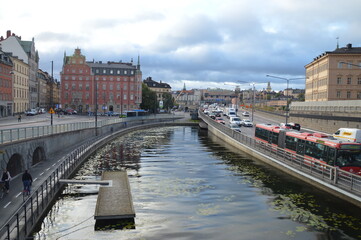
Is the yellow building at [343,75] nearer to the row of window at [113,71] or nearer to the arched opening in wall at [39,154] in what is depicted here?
the arched opening in wall at [39,154]

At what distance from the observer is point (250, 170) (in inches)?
1411

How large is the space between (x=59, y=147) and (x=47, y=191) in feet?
63.5

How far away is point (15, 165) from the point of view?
1097 inches

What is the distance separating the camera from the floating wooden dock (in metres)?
19.1

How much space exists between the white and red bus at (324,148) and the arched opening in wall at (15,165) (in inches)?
852

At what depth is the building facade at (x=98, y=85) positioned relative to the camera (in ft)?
430

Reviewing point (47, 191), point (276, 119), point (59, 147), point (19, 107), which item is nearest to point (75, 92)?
point (19, 107)

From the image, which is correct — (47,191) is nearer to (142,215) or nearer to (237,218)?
(142,215)

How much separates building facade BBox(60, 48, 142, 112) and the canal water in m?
99.4

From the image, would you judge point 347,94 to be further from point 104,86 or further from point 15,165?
point 104,86

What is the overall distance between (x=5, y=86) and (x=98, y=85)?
61.4 meters

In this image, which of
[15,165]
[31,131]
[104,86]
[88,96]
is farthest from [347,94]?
[88,96]

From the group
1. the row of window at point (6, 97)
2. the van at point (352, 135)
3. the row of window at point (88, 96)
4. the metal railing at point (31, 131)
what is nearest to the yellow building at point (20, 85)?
the row of window at point (6, 97)

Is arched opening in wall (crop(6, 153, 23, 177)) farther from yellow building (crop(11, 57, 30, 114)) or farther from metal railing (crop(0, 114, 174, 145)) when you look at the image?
yellow building (crop(11, 57, 30, 114))
